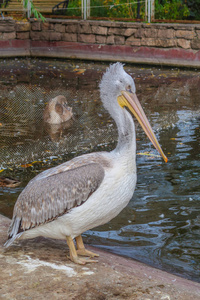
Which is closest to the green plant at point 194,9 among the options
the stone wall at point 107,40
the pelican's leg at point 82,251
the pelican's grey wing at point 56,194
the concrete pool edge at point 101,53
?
the stone wall at point 107,40

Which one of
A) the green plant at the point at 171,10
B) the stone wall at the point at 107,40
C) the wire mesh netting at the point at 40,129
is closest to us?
the wire mesh netting at the point at 40,129

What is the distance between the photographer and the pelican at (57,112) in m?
7.57

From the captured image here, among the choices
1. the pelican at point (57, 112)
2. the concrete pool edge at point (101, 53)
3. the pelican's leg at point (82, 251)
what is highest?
the concrete pool edge at point (101, 53)

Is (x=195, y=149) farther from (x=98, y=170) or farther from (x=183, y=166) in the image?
(x=98, y=170)

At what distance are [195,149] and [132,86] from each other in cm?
323

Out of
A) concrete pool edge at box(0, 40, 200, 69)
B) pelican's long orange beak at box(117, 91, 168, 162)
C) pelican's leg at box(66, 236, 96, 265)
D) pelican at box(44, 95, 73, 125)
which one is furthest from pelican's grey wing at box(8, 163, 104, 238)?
concrete pool edge at box(0, 40, 200, 69)

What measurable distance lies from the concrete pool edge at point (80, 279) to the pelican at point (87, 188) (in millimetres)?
136

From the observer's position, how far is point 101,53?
46.0 feet

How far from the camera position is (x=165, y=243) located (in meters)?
3.86

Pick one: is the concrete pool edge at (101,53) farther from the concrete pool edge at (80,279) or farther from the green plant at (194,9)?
the concrete pool edge at (80,279)

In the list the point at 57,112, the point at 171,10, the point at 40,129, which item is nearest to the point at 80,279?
the point at 40,129

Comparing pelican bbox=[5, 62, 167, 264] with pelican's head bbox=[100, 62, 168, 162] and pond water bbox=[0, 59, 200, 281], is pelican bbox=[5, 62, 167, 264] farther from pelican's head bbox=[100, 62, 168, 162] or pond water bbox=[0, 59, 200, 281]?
pond water bbox=[0, 59, 200, 281]

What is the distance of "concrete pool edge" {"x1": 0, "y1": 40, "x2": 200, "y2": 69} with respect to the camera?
506 inches

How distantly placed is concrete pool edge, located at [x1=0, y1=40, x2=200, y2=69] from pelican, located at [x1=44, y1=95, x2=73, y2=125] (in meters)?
5.87
